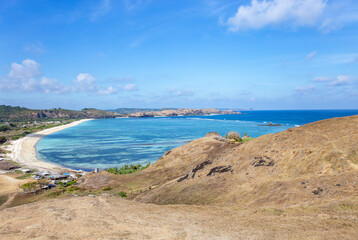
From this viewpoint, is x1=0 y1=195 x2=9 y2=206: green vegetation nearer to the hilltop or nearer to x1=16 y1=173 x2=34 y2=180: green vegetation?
x1=16 y1=173 x2=34 y2=180: green vegetation

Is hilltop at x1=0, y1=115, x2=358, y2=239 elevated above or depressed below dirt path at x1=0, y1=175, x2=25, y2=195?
above

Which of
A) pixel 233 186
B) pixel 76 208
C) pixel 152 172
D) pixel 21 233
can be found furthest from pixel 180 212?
pixel 152 172

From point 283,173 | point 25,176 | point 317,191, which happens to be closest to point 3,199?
point 25,176

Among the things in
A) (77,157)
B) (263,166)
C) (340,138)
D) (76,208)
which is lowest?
(77,157)

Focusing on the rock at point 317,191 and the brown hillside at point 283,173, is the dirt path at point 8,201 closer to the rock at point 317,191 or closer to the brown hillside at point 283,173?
the brown hillside at point 283,173

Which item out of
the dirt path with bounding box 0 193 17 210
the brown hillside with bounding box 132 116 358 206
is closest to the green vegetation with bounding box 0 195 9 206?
the dirt path with bounding box 0 193 17 210

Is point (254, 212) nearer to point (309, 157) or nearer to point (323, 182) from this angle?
point (323, 182)

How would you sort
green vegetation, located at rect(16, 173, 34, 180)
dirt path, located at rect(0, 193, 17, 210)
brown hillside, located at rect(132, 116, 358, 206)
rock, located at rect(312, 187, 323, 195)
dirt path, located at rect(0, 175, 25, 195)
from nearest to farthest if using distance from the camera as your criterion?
rock, located at rect(312, 187, 323, 195) → brown hillside, located at rect(132, 116, 358, 206) → dirt path, located at rect(0, 193, 17, 210) → dirt path, located at rect(0, 175, 25, 195) → green vegetation, located at rect(16, 173, 34, 180)

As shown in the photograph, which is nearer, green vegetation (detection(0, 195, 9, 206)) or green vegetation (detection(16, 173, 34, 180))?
green vegetation (detection(0, 195, 9, 206))
